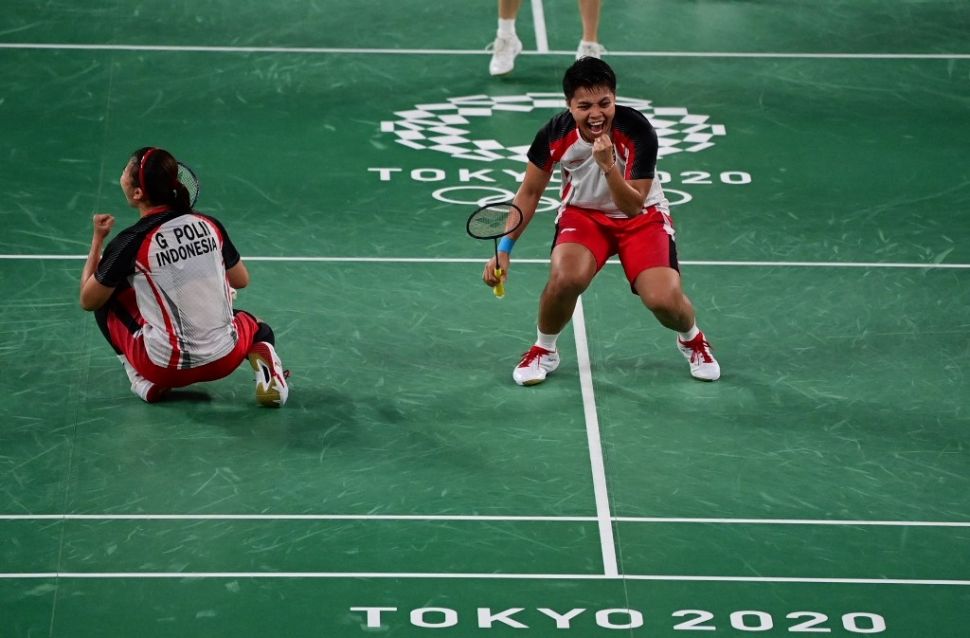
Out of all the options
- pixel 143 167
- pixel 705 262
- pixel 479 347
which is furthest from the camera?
pixel 705 262

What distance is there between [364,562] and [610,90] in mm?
2249

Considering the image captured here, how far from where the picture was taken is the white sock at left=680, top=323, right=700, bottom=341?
7.66 m

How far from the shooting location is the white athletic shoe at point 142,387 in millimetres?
7375

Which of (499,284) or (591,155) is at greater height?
(591,155)

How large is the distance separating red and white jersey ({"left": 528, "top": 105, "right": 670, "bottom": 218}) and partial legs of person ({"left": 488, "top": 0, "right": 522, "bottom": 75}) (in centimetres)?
321

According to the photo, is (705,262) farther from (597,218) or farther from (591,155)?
(591,155)

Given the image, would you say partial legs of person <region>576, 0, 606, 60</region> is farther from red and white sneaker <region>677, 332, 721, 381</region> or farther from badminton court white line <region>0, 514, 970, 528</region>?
badminton court white line <region>0, 514, 970, 528</region>

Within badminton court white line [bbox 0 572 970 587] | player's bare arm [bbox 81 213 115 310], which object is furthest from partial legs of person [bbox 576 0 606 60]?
badminton court white line [bbox 0 572 970 587]

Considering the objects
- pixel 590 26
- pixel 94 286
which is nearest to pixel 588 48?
pixel 590 26

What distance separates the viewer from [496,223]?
735cm

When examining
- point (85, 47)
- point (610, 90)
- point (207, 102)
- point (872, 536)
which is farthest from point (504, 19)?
point (872, 536)

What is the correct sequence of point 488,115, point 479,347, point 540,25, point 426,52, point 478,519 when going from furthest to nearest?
1. point 540,25
2. point 426,52
3. point 488,115
4. point 479,347
5. point 478,519

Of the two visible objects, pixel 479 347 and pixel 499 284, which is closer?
pixel 499 284

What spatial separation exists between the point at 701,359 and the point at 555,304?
2.28 feet
